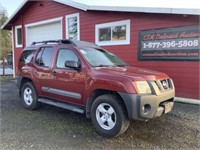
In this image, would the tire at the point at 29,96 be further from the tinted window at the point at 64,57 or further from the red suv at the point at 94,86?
the tinted window at the point at 64,57

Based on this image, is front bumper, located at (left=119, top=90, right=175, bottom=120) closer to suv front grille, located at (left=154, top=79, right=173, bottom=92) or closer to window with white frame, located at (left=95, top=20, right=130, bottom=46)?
suv front grille, located at (left=154, top=79, right=173, bottom=92)

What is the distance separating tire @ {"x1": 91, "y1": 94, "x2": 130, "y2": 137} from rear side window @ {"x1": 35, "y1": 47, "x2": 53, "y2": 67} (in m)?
2.17

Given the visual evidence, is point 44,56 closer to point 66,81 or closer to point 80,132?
point 66,81

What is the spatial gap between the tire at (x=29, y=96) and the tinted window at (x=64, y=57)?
143 centimetres

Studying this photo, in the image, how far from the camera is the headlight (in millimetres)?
4273

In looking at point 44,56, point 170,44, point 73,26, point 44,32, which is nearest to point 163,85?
point 44,56

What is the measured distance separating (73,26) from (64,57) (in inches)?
251

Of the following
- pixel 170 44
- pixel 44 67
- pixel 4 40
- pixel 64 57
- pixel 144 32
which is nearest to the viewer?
pixel 64 57

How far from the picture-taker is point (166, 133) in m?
4.85

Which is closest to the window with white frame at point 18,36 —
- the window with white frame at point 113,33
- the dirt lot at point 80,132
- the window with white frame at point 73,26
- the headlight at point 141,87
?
the window with white frame at point 73,26

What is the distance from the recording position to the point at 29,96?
267 inches

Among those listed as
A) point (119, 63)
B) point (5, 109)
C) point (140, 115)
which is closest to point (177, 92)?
point (119, 63)

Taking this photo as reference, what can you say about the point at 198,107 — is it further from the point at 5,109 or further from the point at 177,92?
the point at 5,109

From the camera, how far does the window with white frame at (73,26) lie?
1141 centimetres
